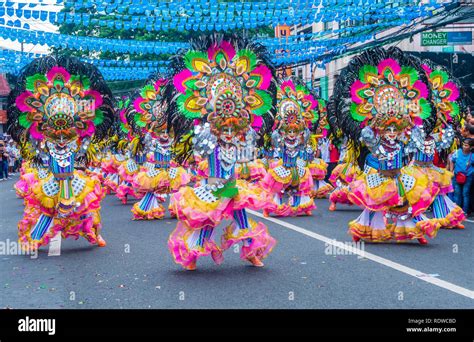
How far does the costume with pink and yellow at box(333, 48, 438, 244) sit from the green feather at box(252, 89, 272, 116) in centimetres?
202

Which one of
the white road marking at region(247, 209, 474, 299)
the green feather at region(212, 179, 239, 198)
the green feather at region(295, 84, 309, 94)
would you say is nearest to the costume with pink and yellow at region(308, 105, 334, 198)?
the green feather at region(295, 84, 309, 94)

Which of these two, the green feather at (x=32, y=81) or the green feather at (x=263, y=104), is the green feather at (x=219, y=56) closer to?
the green feather at (x=263, y=104)

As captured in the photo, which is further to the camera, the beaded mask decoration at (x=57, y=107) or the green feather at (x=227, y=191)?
the beaded mask decoration at (x=57, y=107)

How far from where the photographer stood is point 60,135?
9453 millimetres

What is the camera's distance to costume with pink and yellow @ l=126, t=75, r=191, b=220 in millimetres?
13805

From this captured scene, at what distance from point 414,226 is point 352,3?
526 cm

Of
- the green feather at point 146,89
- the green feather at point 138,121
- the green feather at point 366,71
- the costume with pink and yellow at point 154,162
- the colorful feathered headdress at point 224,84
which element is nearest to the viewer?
the colorful feathered headdress at point 224,84

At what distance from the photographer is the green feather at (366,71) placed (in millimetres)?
9859

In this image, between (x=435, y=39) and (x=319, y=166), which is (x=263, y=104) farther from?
(x=435, y=39)

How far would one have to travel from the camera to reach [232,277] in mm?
7484

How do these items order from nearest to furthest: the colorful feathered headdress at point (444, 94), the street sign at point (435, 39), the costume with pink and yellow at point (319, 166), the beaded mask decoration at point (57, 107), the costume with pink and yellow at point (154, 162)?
the beaded mask decoration at point (57, 107) → the colorful feathered headdress at point (444, 94) → the costume with pink and yellow at point (154, 162) → the costume with pink and yellow at point (319, 166) → the street sign at point (435, 39)

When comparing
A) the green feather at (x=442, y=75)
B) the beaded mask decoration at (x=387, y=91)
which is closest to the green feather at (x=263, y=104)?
the beaded mask decoration at (x=387, y=91)
